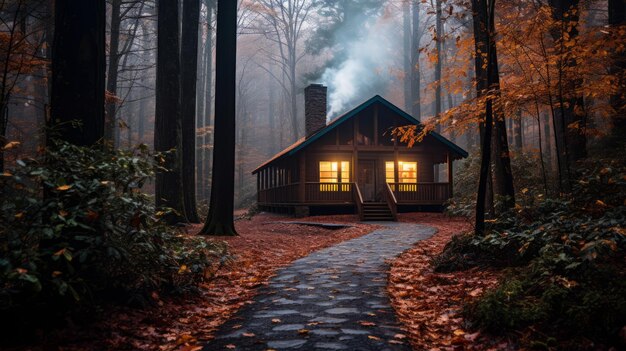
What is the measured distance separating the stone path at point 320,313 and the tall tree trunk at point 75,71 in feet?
8.62

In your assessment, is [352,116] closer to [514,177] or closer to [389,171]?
[389,171]

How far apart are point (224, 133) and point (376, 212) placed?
1043cm

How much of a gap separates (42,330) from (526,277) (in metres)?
4.60

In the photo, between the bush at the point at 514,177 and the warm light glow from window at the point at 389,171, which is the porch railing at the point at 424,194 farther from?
the warm light glow from window at the point at 389,171

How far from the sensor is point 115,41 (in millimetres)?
19125

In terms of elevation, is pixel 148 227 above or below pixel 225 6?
below

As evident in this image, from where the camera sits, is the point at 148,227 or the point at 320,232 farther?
the point at 320,232

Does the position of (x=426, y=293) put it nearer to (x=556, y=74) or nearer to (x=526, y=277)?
(x=526, y=277)

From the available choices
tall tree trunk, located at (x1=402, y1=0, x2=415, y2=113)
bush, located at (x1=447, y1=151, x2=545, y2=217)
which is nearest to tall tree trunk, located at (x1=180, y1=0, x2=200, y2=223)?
bush, located at (x1=447, y1=151, x2=545, y2=217)

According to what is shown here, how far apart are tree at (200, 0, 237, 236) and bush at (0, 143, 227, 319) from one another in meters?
6.05

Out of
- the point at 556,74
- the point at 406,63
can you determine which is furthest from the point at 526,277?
the point at 406,63

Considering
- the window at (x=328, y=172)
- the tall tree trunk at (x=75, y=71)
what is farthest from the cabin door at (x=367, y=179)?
the tall tree trunk at (x=75, y=71)

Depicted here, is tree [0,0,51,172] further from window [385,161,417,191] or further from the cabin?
window [385,161,417,191]

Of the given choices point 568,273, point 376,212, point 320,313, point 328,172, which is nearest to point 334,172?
point 328,172
